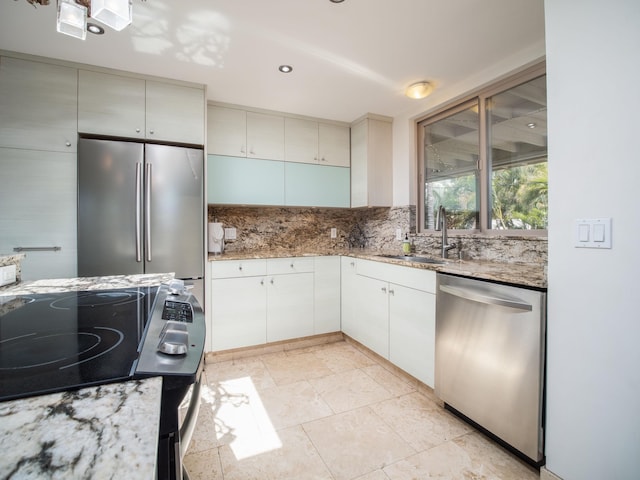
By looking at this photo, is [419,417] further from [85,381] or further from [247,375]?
[85,381]

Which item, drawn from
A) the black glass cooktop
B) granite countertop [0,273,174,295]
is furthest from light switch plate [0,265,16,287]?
the black glass cooktop

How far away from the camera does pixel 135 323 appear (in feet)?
2.83

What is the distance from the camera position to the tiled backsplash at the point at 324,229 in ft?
10.00

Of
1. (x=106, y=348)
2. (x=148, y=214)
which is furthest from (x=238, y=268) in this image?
(x=106, y=348)

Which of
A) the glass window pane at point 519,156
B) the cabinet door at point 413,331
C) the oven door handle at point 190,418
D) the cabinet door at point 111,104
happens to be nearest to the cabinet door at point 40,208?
the cabinet door at point 111,104

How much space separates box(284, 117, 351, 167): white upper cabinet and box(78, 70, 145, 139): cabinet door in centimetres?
137

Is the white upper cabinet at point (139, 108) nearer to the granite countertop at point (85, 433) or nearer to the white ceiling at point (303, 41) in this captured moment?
the white ceiling at point (303, 41)

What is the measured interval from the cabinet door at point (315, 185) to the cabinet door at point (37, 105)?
5.95ft

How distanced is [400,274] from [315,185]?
4.97 feet

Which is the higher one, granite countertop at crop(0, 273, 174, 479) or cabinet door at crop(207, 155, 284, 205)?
cabinet door at crop(207, 155, 284, 205)

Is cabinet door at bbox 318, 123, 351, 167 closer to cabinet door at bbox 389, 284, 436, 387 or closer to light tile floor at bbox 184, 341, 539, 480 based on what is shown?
cabinet door at bbox 389, 284, 436, 387

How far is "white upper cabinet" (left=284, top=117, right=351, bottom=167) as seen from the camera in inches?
129

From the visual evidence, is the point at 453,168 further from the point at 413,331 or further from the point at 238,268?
the point at 238,268

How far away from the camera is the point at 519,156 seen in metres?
2.28
